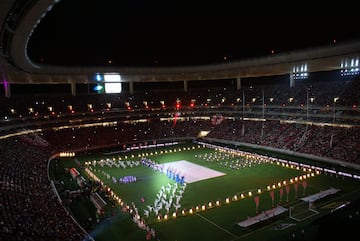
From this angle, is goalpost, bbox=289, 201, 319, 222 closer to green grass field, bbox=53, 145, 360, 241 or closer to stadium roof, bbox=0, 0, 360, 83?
green grass field, bbox=53, 145, 360, 241

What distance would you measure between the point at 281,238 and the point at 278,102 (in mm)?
39324

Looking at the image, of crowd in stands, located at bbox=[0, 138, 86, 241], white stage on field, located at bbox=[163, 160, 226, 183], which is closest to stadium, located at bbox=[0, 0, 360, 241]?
crowd in stands, located at bbox=[0, 138, 86, 241]

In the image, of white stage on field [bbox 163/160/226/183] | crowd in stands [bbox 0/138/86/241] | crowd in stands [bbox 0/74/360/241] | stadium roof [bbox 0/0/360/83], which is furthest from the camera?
white stage on field [bbox 163/160/226/183]

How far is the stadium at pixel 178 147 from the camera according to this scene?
21.1 m

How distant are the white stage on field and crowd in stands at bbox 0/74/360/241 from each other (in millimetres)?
13746

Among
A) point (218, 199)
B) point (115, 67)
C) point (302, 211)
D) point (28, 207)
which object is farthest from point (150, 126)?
point (28, 207)

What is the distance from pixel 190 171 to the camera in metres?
38.4

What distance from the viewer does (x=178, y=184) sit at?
108ft

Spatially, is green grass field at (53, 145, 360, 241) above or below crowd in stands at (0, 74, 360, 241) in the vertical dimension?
below

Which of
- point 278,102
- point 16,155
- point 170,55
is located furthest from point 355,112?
point 16,155

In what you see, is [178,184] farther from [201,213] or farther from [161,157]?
[161,157]

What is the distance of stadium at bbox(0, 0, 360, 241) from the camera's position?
69.4ft

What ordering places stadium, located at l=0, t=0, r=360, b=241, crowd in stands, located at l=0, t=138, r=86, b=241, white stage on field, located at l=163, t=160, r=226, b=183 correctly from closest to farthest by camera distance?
crowd in stands, located at l=0, t=138, r=86, b=241 < stadium, located at l=0, t=0, r=360, b=241 < white stage on field, located at l=163, t=160, r=226, b=183

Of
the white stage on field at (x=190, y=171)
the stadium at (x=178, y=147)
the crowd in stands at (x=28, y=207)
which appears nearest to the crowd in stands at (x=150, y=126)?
the crowd in stands at (x=28, y=207)
